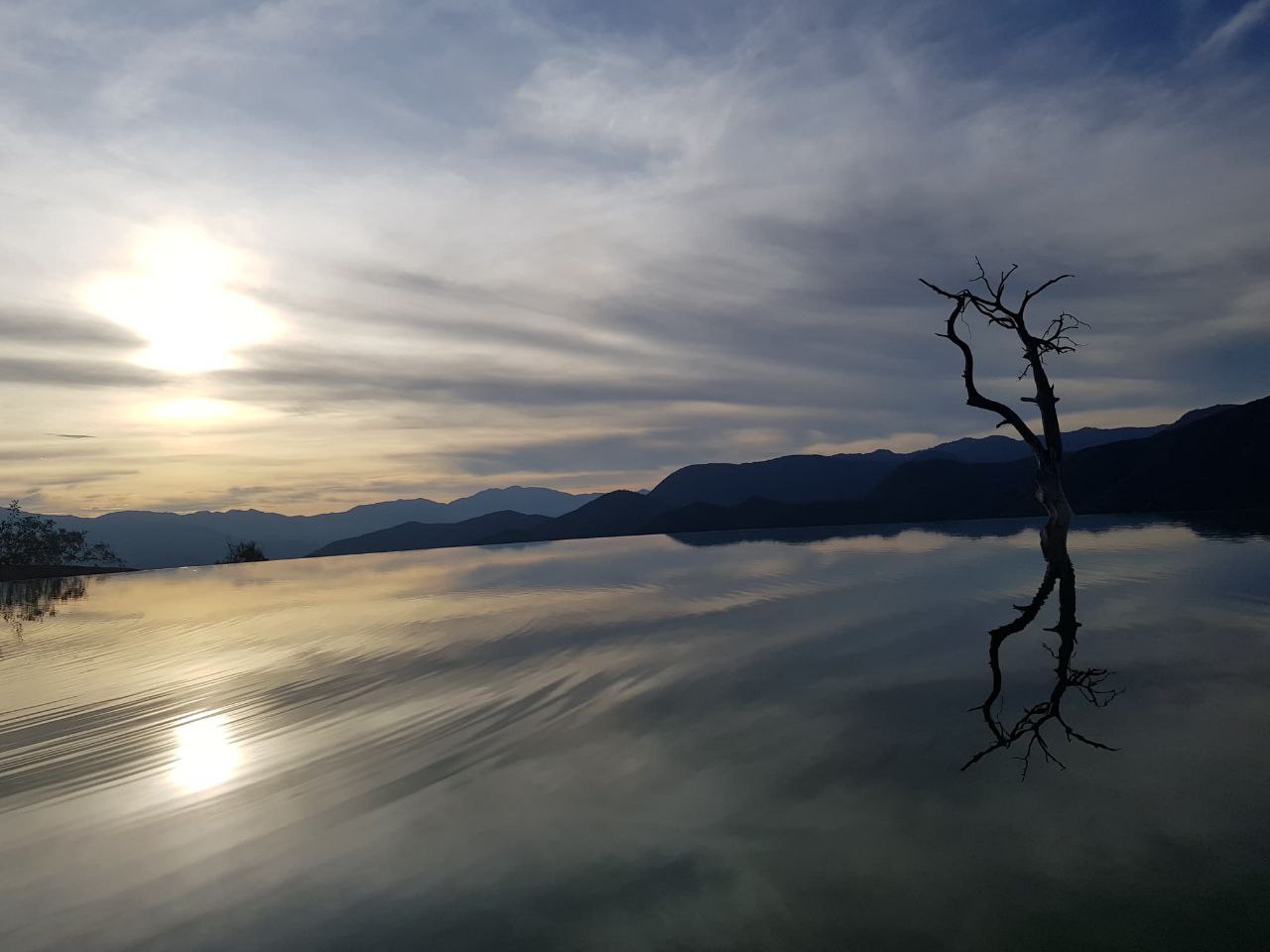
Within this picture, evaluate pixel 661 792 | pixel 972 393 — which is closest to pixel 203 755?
pixel 661 792

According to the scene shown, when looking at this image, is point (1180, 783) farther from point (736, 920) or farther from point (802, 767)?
point (736, 920)

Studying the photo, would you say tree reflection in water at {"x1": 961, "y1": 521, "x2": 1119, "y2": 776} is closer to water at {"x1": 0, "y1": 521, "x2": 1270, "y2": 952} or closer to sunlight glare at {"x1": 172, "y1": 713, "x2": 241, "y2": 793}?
water at {"x1": 0, "y1": 521, "x2": 1270, "y2": 952}

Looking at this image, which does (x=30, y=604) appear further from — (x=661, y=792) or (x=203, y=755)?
(x=661, y=792)

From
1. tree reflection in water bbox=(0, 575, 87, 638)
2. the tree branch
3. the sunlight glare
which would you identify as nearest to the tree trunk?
the tree branch

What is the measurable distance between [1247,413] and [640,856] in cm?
9039

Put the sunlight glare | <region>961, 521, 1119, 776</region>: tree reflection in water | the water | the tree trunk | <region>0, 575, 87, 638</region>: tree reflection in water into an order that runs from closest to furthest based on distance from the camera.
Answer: the water
<region>961, 521, 1119, 776</region>: tree reflection in water
the sunlight glare
<region>0, 575, 87, 638</region>: tree reflection in water
the tree trunk

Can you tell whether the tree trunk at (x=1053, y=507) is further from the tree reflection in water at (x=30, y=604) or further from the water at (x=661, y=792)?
the tree reflection in water at (x=30, y=604)

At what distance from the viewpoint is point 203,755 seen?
24.9 ft

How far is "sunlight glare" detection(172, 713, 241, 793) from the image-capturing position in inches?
271

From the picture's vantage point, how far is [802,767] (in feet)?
19.8

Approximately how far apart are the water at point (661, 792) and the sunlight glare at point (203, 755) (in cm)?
6

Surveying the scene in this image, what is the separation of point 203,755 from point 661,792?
214 inches

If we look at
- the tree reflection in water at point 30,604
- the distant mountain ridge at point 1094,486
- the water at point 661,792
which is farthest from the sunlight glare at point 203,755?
the distant mountain ridge at point 1094,486

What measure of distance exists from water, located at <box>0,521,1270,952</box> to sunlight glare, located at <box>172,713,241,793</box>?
0.20ft
